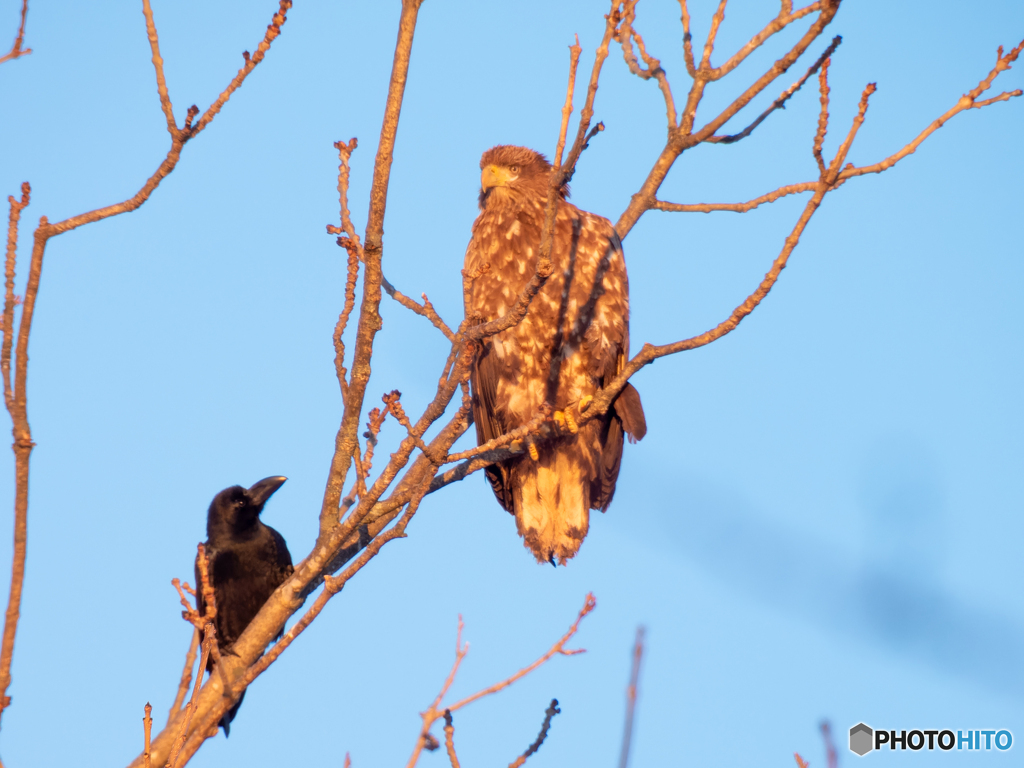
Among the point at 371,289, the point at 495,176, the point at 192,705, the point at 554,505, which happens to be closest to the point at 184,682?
the point at 192,705

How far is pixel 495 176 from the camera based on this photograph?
21.0 feet

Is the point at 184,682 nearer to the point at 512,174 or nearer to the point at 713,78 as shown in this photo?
the point at 713,78

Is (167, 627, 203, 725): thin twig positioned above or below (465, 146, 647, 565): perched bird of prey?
below

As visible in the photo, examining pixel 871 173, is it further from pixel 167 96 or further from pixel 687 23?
pixel 167 96

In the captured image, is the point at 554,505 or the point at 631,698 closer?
the point at 631,698

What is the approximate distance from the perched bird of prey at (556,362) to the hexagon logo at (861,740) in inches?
66.9

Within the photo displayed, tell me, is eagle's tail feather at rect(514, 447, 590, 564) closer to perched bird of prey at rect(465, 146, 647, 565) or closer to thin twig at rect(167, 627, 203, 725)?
perched bird of prey at rect(465, 146, 647, 565)

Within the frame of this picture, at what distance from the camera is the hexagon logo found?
189 inches

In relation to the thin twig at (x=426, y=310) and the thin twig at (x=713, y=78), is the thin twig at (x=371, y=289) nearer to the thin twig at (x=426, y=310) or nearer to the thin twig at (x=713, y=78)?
the thin twig at (x=426, y=310)

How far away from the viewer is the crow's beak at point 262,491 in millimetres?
6555

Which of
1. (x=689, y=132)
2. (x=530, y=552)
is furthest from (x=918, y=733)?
(x=689, y=132)

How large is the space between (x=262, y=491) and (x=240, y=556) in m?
0.47

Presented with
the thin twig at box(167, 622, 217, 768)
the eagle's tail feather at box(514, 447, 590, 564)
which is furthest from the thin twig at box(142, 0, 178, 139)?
the eagle's tail feather at box(514, 447, 590, 564)

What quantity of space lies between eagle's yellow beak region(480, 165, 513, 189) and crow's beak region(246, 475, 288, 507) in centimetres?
231
